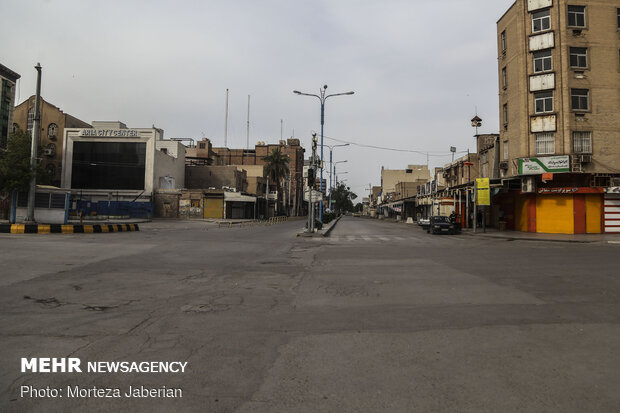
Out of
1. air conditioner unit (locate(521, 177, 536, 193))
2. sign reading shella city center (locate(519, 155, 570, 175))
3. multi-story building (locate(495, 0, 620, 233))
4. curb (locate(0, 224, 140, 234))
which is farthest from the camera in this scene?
air conditioner unit (locate(521, 177, 536, 193))

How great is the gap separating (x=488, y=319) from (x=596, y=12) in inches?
1352

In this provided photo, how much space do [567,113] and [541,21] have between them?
824 cm

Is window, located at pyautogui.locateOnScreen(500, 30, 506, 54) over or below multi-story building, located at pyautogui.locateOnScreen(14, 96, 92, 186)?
over

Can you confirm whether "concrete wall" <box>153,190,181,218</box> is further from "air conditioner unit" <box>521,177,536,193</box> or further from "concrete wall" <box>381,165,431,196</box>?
"concrete wall" <box>381,165,431,196</box>

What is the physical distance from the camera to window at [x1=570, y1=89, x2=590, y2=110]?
27.2 m

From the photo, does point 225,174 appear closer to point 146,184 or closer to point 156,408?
point 146,184

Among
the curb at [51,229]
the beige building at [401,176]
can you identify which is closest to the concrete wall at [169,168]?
the curb at [51,229]

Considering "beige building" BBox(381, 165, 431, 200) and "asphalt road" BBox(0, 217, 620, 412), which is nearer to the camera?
"asphalt road" BBox(0, 217, 620, 412)

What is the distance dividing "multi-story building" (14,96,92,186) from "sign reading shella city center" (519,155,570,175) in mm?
61661

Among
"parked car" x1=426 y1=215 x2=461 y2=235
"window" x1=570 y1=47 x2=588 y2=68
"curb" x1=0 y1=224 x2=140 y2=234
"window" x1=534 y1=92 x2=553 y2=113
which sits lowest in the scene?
"curb" x1=0 y1=224 x2=140 y2=234

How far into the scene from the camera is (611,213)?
26625mm

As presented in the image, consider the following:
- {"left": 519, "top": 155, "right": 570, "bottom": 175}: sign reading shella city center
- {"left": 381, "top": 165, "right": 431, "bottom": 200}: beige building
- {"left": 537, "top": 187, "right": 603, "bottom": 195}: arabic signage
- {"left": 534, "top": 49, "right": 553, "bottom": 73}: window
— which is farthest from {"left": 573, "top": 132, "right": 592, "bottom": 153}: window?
{"left": 381, "top": 165, "right": 431, "bottom": 200}: beige building

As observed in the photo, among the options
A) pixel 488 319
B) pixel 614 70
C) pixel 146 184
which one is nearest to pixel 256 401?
pixel 488 319

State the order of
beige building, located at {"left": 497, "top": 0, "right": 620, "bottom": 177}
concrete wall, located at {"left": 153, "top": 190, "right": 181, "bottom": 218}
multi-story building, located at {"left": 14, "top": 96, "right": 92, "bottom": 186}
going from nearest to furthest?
beige building, located at {"left": 497, "top": 0, "right": 620, "bottom": 177} → concrete wall, located at {"left": 153, "top": 190, "right": 181, "bottom": 218} → multi-story building, located at {"left": 14, "top": 96, "right": 92, "bottom": 186}
